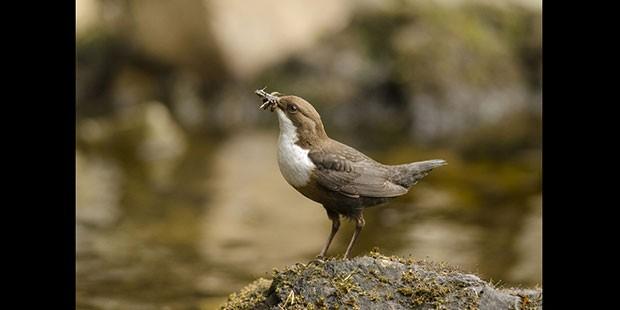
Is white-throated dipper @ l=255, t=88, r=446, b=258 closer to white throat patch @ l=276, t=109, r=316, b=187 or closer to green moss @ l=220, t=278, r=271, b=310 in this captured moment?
white throat patch @ l=276, t=109, r=316, b=187

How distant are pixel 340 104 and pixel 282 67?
155cm

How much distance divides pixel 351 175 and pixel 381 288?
24.0 inches

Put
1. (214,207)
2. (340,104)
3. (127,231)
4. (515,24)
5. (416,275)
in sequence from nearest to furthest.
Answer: (416,275)
(127,231)
(214,207)
(340,104)
(515,24)

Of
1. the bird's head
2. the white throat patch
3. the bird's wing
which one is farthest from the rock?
the bird's head

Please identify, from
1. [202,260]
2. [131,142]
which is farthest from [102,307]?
[131,142]

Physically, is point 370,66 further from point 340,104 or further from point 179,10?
Result: point 179,10

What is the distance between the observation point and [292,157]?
14.9 feet

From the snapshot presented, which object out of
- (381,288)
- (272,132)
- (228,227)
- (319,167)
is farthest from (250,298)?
(272,132)

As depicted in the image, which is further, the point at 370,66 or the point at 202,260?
the point at 370,66

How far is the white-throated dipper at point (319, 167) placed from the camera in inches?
179

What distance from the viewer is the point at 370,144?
14664mm
